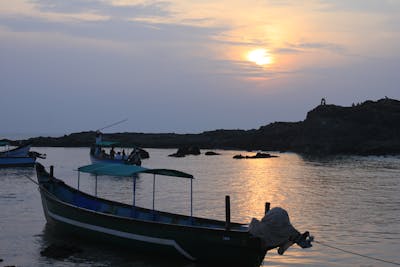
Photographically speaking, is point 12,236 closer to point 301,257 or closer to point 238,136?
point 301,257

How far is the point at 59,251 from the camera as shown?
21.1m

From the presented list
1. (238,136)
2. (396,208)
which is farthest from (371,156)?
(396,208)

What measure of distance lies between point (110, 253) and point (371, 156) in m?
83.0

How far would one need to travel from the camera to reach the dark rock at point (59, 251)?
2086 cm

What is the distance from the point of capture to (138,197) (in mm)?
40125

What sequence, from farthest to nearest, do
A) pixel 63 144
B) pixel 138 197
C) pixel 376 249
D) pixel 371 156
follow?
pixel 63 144, pixel 371 156, pixel 138 197, pixel 376 249

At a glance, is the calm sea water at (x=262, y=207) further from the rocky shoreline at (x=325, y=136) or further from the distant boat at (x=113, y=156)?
the rocky shoreline at (x=325, y=136)

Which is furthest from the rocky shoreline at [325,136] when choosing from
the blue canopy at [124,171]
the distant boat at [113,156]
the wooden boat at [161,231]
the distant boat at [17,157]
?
the blue canopy at [124,171]

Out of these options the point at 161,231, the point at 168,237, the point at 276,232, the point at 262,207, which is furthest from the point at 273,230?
the point at 262,207

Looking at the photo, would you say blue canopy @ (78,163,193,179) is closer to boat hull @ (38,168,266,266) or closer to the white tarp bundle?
boat hull @ (38,168,266,266)

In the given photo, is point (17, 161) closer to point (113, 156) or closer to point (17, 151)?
point (17, 151)

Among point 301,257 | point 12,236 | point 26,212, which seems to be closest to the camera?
point 301,257

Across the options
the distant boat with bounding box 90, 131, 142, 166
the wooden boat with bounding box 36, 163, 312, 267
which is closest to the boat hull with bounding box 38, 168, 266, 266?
the wooden boat with bounding box 36, 163, 312, 267

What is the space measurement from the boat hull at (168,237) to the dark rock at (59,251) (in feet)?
3.43
